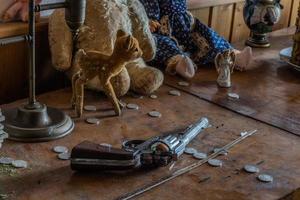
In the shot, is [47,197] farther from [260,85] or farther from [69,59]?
[260,85]

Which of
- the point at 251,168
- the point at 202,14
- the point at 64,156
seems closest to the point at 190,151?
the point at 251,168

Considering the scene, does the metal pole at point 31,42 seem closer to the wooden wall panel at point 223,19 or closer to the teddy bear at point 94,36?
the teddy bear at point 94,36

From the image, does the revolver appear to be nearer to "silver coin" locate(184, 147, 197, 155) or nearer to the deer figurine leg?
"silver coin" locate(184, 147, 197, 155)

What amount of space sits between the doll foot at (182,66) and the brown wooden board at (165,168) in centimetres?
11

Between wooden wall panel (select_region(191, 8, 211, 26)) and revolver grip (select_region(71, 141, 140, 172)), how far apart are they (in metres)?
0.73

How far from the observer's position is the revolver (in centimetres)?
77

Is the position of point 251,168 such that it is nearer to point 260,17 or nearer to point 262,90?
point 262,90

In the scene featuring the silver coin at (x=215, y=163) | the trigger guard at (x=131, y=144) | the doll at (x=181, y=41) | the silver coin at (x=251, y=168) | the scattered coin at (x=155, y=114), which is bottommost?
the silver coin at (x=251, y=168)

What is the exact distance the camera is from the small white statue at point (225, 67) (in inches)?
46.0

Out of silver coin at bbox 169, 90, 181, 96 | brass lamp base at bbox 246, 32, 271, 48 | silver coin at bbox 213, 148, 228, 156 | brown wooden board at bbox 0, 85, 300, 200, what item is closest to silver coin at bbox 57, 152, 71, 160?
brown wooden board at bbox 0, 85, 300, 200

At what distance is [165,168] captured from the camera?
818 millimetres

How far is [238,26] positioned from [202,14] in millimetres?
207

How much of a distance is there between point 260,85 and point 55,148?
1.80 ft

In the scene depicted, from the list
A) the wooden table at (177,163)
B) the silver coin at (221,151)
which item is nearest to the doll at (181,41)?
the wooden table at (177,163)
